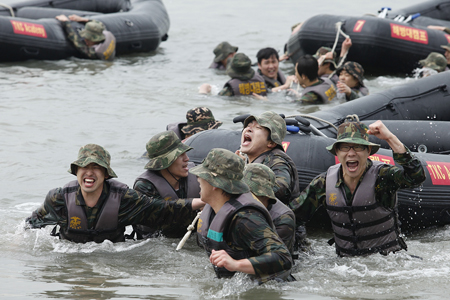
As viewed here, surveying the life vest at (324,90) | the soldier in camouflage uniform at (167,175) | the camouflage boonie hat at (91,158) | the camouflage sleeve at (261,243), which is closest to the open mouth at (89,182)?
the camouflage boonie hat at (91,158)

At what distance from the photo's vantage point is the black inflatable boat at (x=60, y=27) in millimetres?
12516

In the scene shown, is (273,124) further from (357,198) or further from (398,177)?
(398,177)

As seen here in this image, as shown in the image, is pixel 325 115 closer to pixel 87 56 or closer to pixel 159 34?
pixel 87 56

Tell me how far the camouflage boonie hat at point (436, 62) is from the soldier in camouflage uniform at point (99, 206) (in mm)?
7698

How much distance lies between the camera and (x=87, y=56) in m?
13.2

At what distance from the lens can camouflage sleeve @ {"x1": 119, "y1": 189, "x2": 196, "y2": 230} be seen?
4594 mm

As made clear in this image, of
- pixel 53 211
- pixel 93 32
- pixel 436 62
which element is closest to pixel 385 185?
pixel 53 211

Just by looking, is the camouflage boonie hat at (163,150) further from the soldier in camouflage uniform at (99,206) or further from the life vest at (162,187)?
the soldier in camouflage uniform at (99,206)

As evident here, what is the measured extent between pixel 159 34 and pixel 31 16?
2.95 meters

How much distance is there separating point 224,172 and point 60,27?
10.5 metres

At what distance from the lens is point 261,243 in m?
3.40

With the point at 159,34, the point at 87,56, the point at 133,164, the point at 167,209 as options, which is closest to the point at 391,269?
the point at 167,209

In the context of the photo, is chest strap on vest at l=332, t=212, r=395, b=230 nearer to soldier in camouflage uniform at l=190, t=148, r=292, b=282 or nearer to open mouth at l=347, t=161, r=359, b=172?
open mouth at l=347, t=161, r=359, b=172

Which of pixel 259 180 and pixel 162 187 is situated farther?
pixel 162 187
